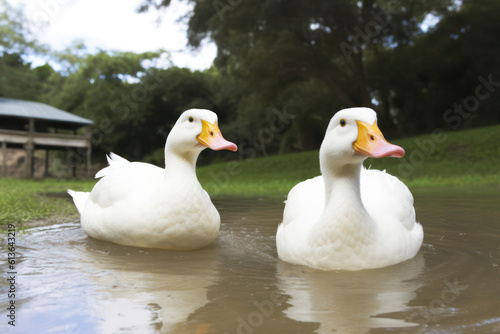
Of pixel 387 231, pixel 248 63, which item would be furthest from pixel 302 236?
pixel 248 63

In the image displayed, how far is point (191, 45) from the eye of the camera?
2230 centimetres

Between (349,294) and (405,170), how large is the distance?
1230 cm

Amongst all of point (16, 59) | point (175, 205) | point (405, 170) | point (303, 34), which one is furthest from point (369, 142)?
point (16, 59)

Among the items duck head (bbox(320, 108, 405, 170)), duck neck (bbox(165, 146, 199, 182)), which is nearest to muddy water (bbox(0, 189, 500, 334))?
duck neck (bbox(165, 146, 199, 182))

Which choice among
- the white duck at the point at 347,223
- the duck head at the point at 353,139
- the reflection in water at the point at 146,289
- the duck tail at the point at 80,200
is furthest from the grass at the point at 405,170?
the duck head at the point at 353,139

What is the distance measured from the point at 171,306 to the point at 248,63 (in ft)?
61.2

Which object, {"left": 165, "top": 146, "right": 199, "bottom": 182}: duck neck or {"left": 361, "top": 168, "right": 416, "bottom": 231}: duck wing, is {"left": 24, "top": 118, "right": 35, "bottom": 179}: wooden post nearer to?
{"left": 165, "top": 146, "right": 199, "bottom": 182}: duck neck

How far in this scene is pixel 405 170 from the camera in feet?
46.9

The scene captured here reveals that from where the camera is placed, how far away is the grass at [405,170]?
36.3 ft

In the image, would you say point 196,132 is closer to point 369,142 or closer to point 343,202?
point 343,202

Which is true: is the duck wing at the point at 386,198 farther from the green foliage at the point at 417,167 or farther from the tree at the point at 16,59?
the tree at the point at 16,59

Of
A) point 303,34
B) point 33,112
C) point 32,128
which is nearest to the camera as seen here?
point 303,34

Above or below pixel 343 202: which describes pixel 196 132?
above

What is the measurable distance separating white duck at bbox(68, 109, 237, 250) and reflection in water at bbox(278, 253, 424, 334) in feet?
3.00
